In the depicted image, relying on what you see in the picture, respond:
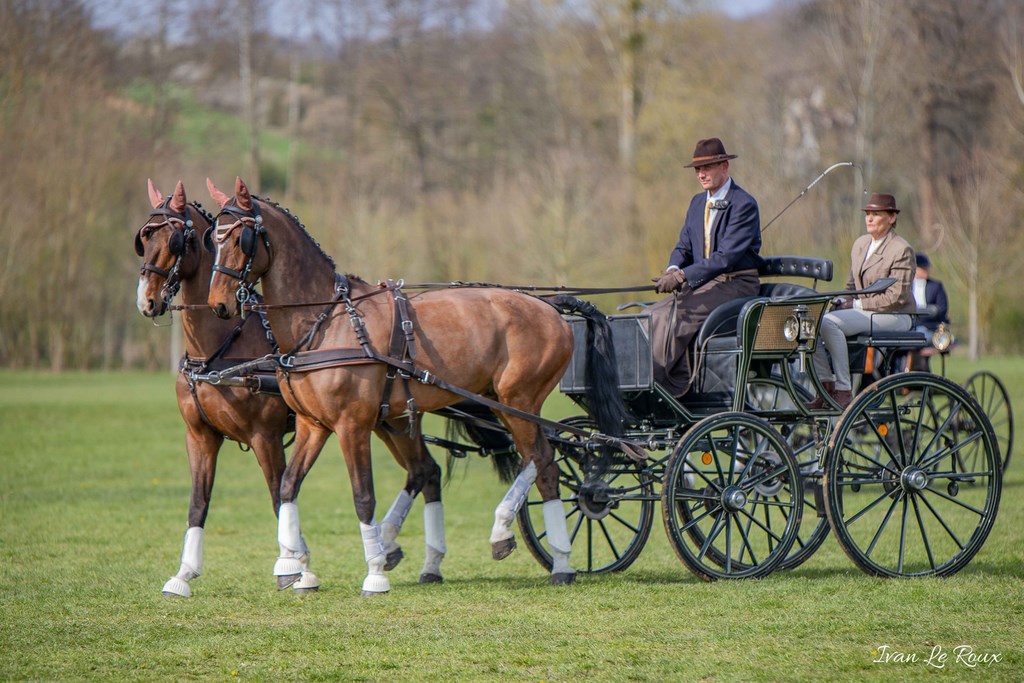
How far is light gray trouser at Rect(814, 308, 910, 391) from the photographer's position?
8.17m

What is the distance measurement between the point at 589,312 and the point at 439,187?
131 feet

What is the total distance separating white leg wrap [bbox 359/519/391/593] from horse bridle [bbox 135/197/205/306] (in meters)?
1.80

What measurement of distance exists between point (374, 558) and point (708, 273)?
2.74 metres

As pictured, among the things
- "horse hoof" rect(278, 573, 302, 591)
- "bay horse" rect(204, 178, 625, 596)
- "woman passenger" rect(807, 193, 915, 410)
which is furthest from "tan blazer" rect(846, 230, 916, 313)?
"horse hoof" rect(278, 573, 302, 591)

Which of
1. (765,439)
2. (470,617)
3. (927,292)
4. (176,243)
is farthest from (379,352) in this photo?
(927,292)

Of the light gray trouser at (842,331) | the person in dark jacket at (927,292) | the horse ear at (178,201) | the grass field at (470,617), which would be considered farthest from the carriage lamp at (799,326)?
the person in dark jacket at (927,292)

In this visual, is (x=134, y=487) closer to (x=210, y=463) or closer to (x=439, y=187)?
(x=210, y=463)

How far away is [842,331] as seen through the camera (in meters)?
8.24

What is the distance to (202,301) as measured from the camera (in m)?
7.55

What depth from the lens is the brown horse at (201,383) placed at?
736cm

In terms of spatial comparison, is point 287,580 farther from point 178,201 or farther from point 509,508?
point 178,201

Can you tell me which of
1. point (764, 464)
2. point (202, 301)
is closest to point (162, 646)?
point (202, 301)

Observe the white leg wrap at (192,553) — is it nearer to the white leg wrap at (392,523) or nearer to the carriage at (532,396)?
the carriage at (532,396)

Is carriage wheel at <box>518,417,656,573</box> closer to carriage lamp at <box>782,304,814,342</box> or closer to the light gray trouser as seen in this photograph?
carriage lamp at <box>782,304,814,342</box>
